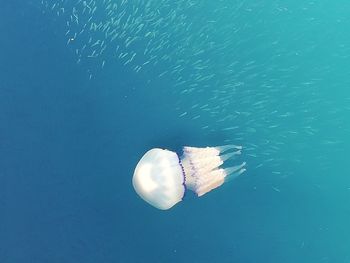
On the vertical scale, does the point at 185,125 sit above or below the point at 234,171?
above

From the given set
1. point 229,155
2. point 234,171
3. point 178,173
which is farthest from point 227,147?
point 178,173

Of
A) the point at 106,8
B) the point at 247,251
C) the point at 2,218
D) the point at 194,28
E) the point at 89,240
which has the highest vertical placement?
the point at 106,8

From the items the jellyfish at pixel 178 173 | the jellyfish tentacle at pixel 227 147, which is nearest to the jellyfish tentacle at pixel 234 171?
the jellyfish at pixel 178 173

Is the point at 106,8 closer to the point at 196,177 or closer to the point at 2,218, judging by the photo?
the point at 196,177

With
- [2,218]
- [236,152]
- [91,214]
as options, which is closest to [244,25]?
[236,152]

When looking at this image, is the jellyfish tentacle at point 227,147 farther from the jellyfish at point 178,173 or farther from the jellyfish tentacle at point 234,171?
the jellyfish tentacle at point 234,171

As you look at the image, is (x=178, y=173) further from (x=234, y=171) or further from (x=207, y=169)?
(x=234, y=171)
